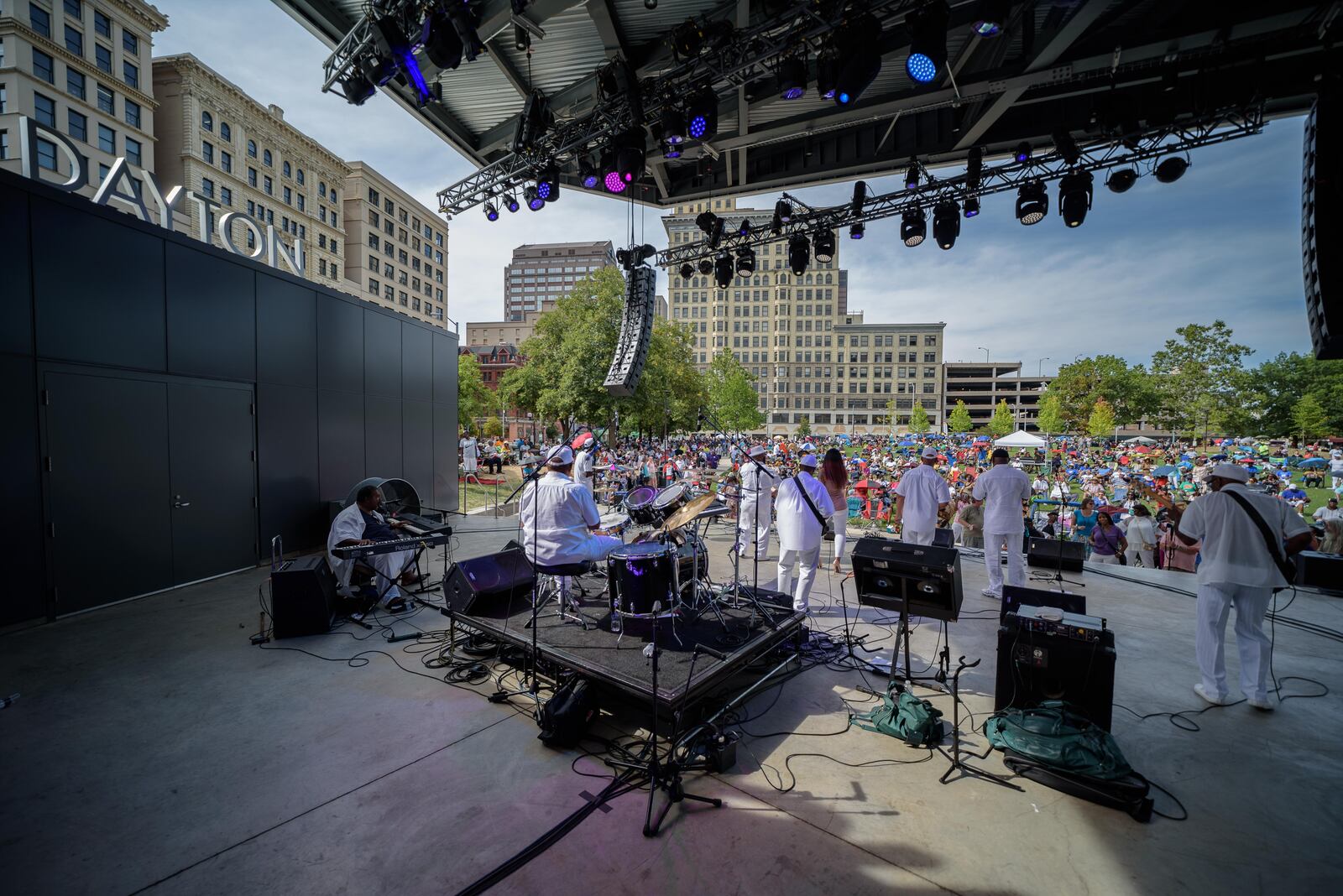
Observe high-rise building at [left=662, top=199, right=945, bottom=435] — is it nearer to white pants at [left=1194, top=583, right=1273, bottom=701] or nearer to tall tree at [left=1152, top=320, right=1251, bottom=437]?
tall tree at [left=1152, top=320, right=1251, bottom=437]

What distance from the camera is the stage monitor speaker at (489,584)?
5766 mm

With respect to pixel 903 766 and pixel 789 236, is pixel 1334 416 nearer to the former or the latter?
pixel 789 236

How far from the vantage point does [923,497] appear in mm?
8133

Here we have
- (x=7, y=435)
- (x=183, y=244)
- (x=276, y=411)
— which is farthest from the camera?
(x=276, y=411)

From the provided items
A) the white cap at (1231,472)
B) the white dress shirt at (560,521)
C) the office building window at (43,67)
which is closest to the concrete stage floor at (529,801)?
the white dress shirt at (560,521)

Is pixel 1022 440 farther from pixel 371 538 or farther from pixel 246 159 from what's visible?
pixel 246 159

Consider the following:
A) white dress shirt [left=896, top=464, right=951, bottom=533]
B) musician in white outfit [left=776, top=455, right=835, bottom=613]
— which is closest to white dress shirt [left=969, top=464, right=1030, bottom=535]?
white dress shirt [left=896, top=464, right=951, bottom=533]

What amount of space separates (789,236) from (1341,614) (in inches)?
423

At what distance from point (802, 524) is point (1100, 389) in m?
74.4

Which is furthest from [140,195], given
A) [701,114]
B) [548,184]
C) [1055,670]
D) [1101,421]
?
[1101,421]

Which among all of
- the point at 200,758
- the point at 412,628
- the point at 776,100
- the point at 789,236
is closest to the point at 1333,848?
the point at 200,758

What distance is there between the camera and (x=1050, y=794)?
139 inches

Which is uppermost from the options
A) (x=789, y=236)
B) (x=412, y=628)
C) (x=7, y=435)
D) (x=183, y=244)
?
(x=789, y=236)

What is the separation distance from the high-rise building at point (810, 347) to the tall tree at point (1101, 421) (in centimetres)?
3364
